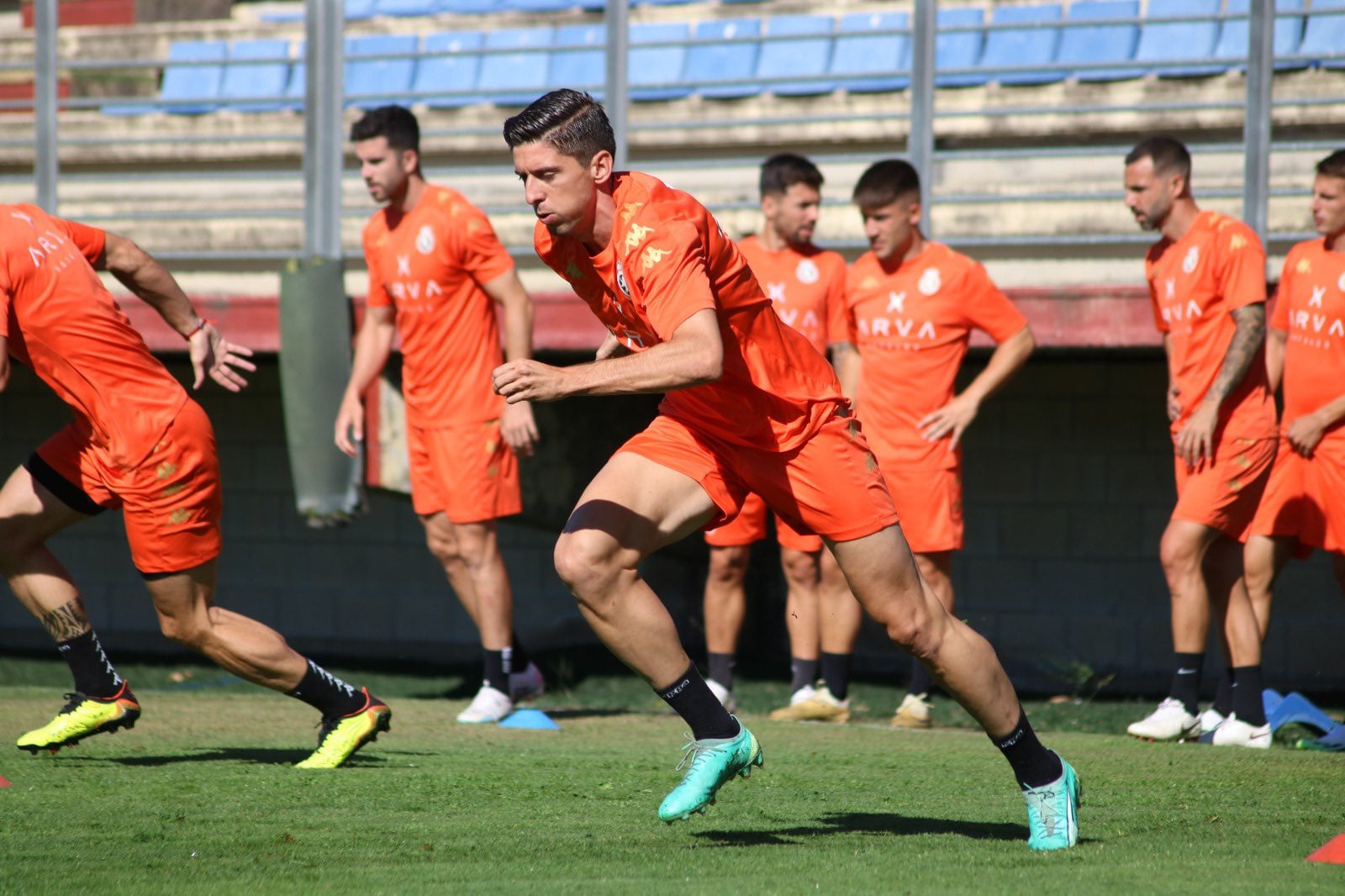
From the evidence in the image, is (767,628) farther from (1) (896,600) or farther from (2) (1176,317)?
(1) (896,600)

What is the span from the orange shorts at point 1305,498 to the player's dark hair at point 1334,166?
1086 millimetres

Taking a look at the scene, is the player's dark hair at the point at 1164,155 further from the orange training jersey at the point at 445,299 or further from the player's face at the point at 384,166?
the player's face at the point at 384,166

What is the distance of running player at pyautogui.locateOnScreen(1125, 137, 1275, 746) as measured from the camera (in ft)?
21.2

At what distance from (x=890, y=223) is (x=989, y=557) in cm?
313

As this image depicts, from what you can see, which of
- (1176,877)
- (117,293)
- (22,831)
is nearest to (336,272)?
(117,293)

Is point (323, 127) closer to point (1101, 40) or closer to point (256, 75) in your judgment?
point (256, 75)

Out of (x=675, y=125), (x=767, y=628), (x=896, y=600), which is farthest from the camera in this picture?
(x=767, y=628)

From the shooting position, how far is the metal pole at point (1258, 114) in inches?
303

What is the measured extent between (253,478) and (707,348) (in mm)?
7886

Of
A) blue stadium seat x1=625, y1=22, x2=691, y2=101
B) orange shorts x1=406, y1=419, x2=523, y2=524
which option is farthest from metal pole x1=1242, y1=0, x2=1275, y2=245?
blue stadium seat x1=625, y1=22, x2=691, y2=101

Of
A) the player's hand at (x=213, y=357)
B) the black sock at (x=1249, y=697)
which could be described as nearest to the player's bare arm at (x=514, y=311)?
the player's hand at (x=213, y=357)

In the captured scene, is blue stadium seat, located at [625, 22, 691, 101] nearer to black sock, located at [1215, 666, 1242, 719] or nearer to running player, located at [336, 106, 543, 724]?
running player, located at [336, 106, 543, 724]

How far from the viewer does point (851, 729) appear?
6.84 m

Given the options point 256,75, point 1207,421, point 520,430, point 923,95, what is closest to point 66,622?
point 520,430
